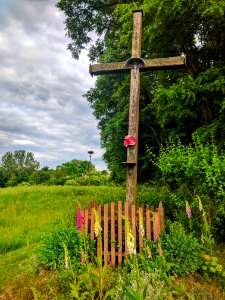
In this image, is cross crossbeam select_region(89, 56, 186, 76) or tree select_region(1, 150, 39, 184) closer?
cross crossbeam select_region(89, 56, 186, 76)

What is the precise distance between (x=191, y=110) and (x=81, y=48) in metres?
9.75

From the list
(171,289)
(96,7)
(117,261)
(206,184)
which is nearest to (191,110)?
(206,184)

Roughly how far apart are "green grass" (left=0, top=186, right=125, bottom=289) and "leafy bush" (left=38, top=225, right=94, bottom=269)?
1.59 ft

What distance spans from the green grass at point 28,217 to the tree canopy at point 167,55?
121 inches

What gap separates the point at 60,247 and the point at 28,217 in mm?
7935

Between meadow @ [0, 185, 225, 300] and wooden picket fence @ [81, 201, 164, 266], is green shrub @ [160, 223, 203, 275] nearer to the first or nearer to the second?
→ meadow @ [0, 185, 225, 300]

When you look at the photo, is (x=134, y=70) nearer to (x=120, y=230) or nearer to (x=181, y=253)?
(x=120, y=230)

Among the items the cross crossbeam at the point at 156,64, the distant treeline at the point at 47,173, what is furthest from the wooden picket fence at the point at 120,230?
the distant treeline at the point at 47,173

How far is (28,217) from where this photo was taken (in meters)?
13.1

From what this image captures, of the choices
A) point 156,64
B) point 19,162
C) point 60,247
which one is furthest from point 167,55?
point 19,162

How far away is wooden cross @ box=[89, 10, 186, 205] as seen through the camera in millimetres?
6152

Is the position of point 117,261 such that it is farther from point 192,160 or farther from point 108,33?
point 108,33

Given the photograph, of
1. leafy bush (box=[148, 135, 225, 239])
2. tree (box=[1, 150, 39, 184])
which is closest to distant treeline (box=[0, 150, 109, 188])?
tree (box=[1, 150, 39, 184])

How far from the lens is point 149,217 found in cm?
561
